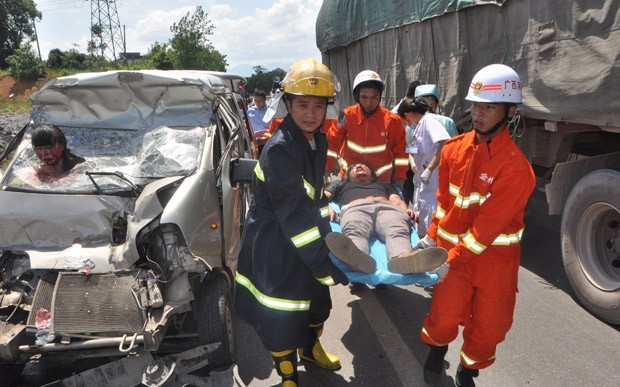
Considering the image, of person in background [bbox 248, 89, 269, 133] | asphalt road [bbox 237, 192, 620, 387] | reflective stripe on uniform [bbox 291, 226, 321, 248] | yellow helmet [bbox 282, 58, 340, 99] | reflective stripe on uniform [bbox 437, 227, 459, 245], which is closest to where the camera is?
reflective stripe on uniform [bbox 291, 226, 321, 248]

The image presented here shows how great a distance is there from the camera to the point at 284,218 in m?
2.28

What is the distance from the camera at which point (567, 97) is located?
3641 mm

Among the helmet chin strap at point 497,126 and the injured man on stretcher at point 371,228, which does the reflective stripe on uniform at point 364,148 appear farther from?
the helmet chin strap at point 497,126

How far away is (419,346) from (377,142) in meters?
1.91

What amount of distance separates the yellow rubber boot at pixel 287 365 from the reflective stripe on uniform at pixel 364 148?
2191mm

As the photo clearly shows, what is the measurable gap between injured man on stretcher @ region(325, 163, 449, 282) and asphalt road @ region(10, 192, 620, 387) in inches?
33.0

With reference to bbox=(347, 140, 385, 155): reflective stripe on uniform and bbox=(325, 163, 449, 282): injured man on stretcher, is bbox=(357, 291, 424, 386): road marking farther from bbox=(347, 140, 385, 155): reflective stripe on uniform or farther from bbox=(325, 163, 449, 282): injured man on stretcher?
bbox=(347, 140, 385, 155): reflective stripe on uniform

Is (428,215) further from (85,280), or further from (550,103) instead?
(85,280)

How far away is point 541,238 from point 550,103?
7.43 feet

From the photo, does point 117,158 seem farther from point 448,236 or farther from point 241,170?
point 448,236

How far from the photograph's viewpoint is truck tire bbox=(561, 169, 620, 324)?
3.48 metres

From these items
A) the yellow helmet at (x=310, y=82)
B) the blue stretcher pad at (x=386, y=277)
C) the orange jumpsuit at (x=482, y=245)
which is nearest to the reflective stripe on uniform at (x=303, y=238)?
the blue stretcher pad at (x=386, y=277)

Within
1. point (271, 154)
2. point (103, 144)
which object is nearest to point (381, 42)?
point (103, 144)

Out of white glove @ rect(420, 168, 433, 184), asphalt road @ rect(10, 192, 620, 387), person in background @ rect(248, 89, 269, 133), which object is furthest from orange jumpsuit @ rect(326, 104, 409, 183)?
person in background @ rect(248, 89, 269, 133)
